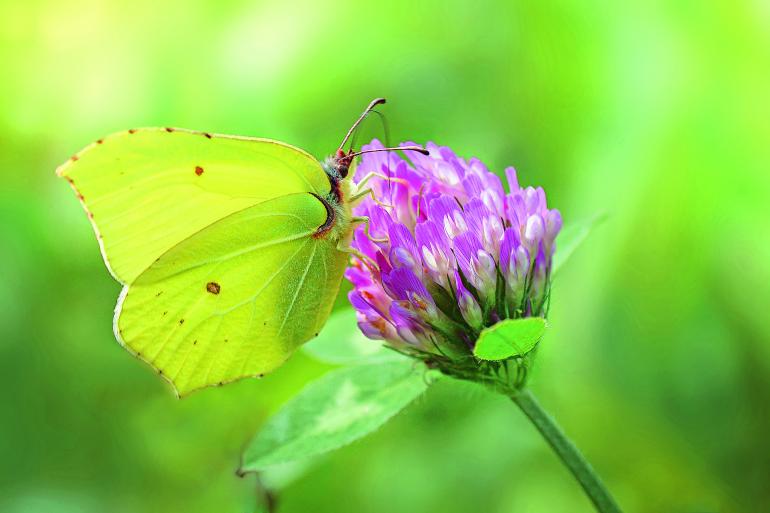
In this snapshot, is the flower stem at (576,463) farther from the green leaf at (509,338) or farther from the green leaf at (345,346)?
the green leaf at (345,346)

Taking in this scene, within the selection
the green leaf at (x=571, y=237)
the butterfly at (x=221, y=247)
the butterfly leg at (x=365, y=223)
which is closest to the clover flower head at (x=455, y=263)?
the butterfly leg at (x=365, y=223)

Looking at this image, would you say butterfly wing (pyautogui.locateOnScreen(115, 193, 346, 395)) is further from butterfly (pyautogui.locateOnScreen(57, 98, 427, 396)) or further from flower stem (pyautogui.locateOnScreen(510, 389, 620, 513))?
flower stem (pyautogui.locateOnScreen(510, 389, 620, 513))

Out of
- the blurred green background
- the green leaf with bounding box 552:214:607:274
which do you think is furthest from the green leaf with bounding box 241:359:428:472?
the green leaf with bounding box 552:214:607:274

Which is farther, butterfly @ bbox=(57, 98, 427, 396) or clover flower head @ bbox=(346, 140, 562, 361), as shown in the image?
butterfly @ bbox=(57, 98, 427, 396)

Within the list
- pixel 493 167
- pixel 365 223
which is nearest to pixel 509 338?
pixel 365 223

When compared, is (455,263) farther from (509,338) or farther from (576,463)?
(576,463)

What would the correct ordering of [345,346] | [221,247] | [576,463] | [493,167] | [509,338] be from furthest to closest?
1. [493,167]
2. [345,346]
3. [221,247]
4. [576,463]
5. [509,338]
